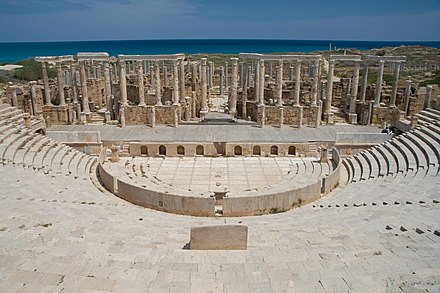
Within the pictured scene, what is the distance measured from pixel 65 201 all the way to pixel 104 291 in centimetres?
764

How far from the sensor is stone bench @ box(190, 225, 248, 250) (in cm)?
793

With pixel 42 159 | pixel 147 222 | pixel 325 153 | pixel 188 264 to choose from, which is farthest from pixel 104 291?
pixel 325 153

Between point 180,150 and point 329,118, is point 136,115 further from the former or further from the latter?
point 329,118

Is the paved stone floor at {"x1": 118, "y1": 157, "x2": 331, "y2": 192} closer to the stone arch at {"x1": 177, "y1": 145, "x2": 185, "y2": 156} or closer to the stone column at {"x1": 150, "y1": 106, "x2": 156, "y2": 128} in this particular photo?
the stone arch at {"x1": 177, "y1": 145, "x2": 185, "y2": 156}

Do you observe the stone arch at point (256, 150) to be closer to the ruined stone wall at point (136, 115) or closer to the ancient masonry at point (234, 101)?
the ancient masonry at point (234, 101)

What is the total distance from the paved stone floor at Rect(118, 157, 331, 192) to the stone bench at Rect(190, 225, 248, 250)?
7.60m

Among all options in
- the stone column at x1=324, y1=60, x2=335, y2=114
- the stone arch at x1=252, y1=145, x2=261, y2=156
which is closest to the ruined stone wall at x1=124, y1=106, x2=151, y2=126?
the stone arch at x1=252, y1=145, x2=261, y2=156

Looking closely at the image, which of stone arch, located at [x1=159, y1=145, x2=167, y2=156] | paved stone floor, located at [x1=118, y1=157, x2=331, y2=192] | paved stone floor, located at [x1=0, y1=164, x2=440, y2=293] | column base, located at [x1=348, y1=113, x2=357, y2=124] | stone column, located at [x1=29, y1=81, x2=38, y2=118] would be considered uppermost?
stone column, located at [x1=29, y1=81, x2=38, y2=118]

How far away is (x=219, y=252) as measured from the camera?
312 inches

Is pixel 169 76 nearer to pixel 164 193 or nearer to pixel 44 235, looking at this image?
pixel 164 193

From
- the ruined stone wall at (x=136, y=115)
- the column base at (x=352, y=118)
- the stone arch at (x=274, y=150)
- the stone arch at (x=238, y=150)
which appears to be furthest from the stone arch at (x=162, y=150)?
the column base at (x=352, y=118)


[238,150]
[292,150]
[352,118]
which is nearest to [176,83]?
[238,150]

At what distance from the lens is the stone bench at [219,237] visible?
7926 millimetres

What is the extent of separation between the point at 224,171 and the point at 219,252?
10.4 meters
